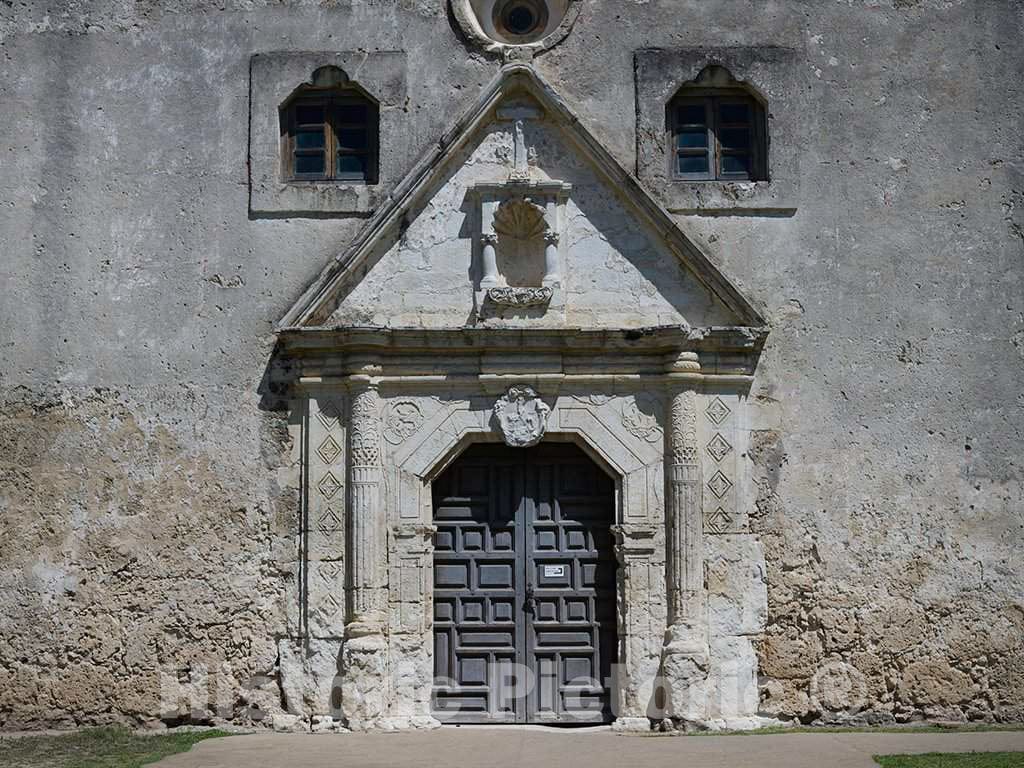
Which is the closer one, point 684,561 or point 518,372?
point 684,561

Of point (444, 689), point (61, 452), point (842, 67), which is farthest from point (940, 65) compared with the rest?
point (61, 452)

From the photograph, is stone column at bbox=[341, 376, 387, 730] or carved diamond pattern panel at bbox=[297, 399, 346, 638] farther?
carved diamond pattern panel at bbox=[297, 399, 346, 638]

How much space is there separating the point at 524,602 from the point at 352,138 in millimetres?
3396

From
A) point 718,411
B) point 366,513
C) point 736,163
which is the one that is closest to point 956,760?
point 718,411

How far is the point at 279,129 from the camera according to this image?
9.67m

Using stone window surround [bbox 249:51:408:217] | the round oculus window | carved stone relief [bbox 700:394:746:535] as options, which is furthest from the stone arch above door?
the round oculus window

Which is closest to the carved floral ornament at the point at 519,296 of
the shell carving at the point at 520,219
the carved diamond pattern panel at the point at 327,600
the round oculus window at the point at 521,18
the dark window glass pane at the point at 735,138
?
the shell carving at the point at 520,219

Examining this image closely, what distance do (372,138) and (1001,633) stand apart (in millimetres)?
5341

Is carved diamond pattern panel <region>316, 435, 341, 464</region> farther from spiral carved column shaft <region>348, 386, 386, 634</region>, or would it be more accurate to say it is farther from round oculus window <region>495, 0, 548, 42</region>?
round oculus window <region>495, 0, 548, 42</region>

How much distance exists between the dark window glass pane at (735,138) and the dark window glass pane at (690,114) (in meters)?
0.18

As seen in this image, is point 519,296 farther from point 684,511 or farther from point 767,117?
point 767,117

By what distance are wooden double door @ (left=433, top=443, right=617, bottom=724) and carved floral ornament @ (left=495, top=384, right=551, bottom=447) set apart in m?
0.24

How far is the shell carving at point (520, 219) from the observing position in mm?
9414

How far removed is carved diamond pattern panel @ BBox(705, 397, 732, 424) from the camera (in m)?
9.31
